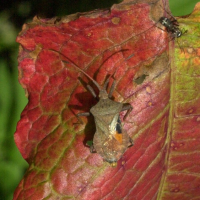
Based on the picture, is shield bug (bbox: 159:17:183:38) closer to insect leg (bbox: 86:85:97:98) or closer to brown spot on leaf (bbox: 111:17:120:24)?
brown spot on leaf (bbox: 111:17:120:24)

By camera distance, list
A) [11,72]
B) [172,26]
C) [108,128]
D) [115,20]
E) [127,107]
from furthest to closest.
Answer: [11,72] < [108,128] < [127,107] < [115,20] < [172,26]

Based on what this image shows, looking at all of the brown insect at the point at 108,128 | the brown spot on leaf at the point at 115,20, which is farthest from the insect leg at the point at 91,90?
the brown spot on leaf at the point at 115,20

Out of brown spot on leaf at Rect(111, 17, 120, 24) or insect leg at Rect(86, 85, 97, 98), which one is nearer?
brown spot on leaf at Rect(111, 17, 120, 24)

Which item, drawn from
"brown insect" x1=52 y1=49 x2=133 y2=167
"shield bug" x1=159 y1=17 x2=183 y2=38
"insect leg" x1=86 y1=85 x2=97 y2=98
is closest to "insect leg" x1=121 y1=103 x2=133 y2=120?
"brown insect" x1=52 y1=49 x2=133 y2=167

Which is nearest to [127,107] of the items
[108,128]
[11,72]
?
[108,128]

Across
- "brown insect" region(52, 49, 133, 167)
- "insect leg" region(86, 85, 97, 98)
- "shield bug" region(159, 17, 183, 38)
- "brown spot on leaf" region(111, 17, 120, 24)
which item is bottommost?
"brown insect" region(52, 49, 133, 167)

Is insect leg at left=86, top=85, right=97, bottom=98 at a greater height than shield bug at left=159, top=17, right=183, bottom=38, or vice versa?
shield bug at left=159, top=17, right=183, bottom=38

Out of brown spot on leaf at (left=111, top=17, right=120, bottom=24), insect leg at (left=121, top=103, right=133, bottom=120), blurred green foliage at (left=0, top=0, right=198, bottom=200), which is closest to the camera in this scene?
brown spot on leaf at (left=111, top=17, right=120, bottom=24)

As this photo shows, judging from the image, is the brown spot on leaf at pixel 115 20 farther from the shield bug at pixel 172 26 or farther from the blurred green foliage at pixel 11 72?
the blurred green foliage at pixel 11 72

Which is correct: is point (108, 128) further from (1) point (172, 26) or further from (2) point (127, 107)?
(1) point (172, 26)
